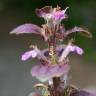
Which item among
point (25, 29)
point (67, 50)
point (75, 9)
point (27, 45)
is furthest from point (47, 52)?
point (75, 9)

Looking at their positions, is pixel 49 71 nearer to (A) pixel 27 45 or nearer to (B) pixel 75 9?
(A) pixel 27 45

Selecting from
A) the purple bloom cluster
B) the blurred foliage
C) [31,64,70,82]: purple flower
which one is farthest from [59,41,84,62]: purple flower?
the blurred foliage

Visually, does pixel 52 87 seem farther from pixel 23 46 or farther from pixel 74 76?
pixel 23 46

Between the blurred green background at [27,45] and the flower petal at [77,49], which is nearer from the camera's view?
the flower petal at [77,49]

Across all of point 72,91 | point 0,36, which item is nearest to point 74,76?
point 0,36

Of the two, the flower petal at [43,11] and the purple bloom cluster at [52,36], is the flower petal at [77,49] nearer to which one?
the purple bloom cluster at [52,36]

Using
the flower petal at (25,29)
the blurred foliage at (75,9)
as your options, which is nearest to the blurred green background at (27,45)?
the blurred foliage at (75,9)

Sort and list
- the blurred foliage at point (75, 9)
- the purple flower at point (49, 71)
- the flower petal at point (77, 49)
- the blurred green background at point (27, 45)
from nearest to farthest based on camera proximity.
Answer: the purple flower at point (49, 71), the flower petal at point (77, 49), the blurred green background at point (27, 45), the blurred foliage at point (75, 9)
